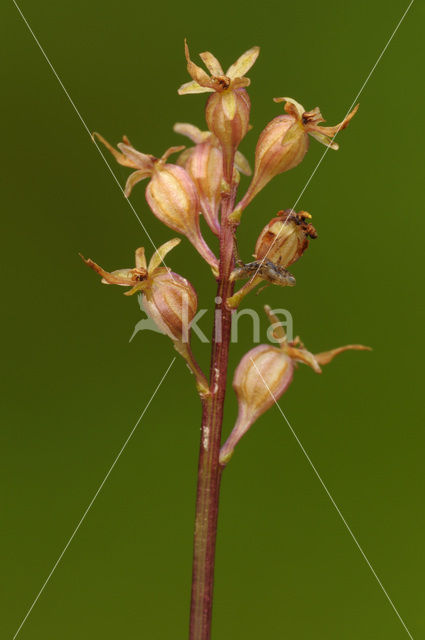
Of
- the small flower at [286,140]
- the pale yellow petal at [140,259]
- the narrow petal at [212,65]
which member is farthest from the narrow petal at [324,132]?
the pale yellow petal at [140,259]

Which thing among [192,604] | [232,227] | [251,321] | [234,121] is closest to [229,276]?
[232,227]

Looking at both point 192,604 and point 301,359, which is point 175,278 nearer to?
point 301,359

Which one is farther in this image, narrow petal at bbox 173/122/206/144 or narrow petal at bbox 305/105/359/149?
narrow petal at bbox 173/122/206/144

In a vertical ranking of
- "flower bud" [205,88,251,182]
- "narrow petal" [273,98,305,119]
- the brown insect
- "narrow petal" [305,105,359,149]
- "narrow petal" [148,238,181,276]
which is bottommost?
the brown insect

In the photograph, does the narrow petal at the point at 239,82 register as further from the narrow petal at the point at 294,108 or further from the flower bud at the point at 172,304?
the flower bud at the point at 172,304

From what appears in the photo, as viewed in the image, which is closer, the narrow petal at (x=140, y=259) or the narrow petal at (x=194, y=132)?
the narrow petal at (x=140, y=259)

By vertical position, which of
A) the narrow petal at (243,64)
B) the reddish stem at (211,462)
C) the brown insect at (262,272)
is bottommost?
the reddish stem at (211,462)

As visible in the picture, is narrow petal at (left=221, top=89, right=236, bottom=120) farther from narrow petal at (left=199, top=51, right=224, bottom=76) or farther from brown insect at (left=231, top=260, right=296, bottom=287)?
brown insect at (left=231, top=260, right=296, bottom=287)

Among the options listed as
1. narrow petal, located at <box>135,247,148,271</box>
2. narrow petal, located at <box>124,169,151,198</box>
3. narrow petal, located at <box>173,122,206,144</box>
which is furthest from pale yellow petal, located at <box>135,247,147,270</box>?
narrow petal, located at <box>173,122,206,144</box>

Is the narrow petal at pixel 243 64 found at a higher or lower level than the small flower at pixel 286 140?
higher
